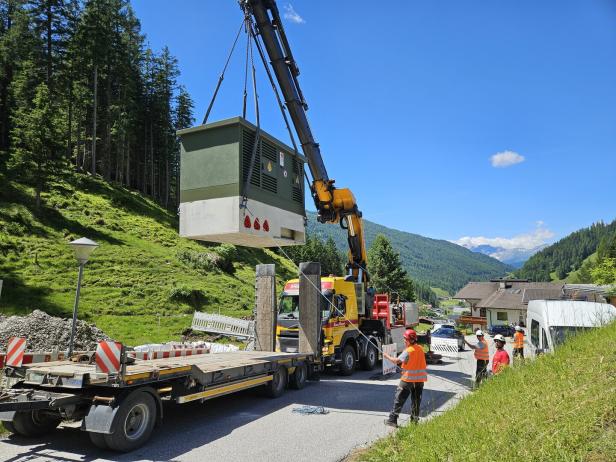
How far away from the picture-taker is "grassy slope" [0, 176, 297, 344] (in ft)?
71.5

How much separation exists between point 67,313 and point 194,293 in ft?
26.1

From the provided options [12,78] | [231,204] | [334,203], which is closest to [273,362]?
[231,204]

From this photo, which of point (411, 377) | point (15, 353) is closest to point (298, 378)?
point (411, 377)

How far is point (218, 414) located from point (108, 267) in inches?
856

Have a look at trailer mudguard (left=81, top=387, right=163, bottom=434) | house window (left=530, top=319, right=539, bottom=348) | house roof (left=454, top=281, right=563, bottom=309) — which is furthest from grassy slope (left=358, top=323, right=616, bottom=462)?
house roof (left=454, top=281, right=563, bottom=309)

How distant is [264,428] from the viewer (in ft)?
28.6

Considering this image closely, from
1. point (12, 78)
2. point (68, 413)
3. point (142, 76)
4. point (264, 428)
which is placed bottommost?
point (264, 428)

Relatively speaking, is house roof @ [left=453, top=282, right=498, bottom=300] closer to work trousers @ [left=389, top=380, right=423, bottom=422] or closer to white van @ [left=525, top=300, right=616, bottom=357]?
white van @ [left=525, top=300, right=616, bottom=357]

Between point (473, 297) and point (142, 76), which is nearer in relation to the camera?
point (142, 76)

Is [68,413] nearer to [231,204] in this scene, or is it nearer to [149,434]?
[149,434]

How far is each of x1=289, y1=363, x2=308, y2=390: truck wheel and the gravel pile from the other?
6.60 m

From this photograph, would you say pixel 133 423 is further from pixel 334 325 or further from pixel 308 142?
pixel 308 142

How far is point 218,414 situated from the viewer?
9914 mm

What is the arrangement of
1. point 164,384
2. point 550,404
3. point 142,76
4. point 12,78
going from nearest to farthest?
point 550,404
point 164,384
point 12,78
point 142,76
